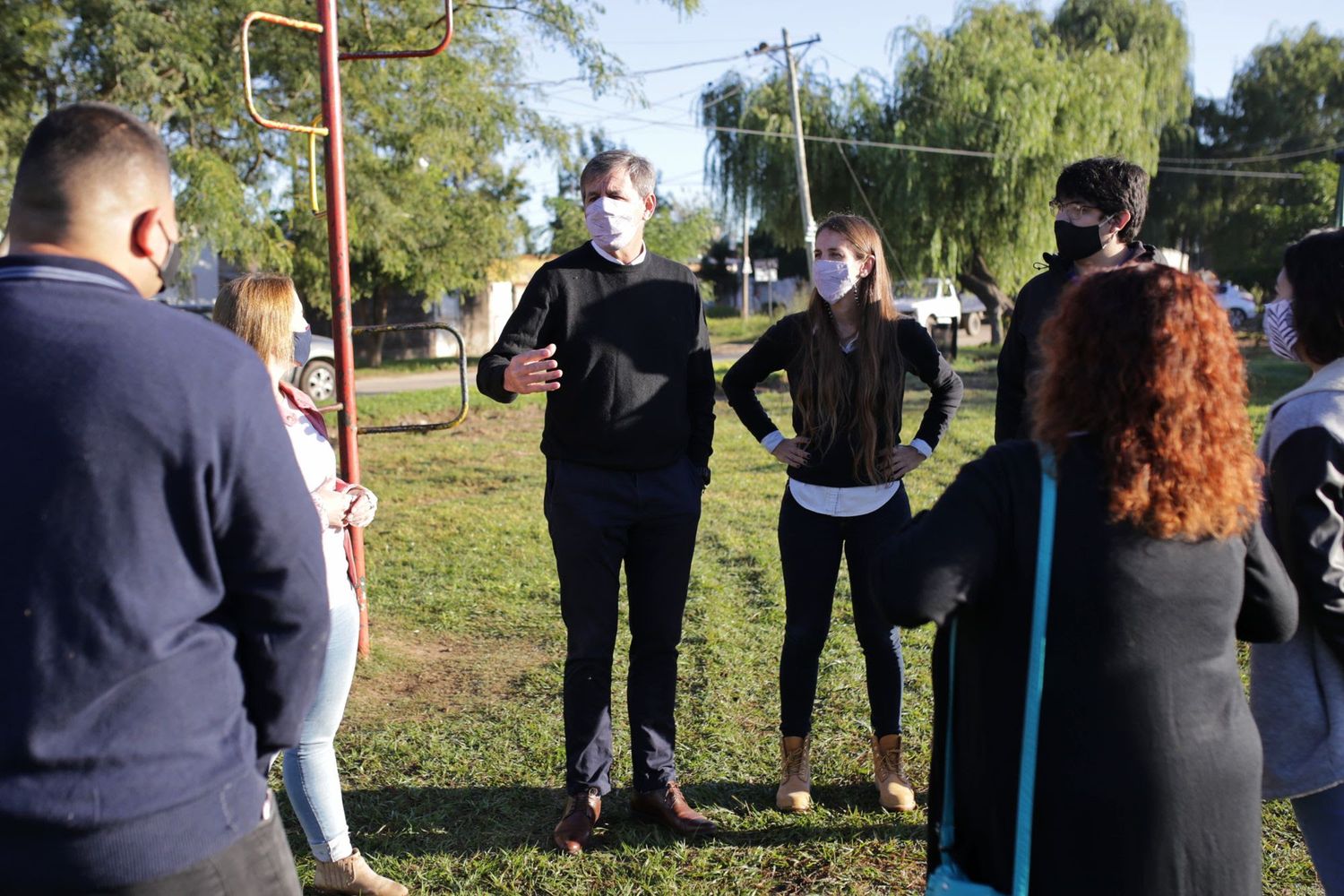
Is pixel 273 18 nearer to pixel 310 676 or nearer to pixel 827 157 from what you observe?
pixel 310 676

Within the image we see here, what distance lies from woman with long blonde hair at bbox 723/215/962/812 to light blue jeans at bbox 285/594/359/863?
1.42m

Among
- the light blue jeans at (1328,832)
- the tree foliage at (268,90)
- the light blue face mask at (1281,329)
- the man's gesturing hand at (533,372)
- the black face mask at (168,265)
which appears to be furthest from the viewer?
the tree foliage at (268,90)

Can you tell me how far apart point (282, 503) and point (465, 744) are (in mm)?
2799

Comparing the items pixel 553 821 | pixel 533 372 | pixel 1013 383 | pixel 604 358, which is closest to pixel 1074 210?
pixel 1013 383

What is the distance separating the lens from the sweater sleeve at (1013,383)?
3662 millimetres

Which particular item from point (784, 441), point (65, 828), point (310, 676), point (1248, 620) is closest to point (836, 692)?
point (784, 441)

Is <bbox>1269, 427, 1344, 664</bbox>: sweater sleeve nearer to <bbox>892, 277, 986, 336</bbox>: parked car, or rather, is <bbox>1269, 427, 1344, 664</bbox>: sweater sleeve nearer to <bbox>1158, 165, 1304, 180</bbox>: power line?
<bbox>892, 277, 986, 336</bbox>: parked car

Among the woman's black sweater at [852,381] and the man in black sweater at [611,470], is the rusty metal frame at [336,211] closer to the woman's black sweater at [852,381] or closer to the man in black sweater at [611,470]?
the man in black sweater at [611,470]

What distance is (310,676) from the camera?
5.81ft

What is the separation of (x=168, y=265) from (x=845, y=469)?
7.62ft

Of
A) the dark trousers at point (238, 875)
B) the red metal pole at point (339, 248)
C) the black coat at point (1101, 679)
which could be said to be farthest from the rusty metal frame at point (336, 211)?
the black coat at point (1101, 679)

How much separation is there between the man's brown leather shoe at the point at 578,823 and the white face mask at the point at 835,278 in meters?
1.79

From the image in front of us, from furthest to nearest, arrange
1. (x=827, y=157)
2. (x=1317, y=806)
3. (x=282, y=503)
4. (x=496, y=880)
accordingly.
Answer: (x=827, y=157) < (x=496, y=880) < (x=1317, y=806) < (x=282, y=503)

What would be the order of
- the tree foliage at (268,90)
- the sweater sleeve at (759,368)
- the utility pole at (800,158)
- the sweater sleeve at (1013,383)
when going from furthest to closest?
the utility pole at (800,158) < the tree foliage at (268,90) < the sweater sleeve at (759,368) < the sweater sleeve at (1013,383)
